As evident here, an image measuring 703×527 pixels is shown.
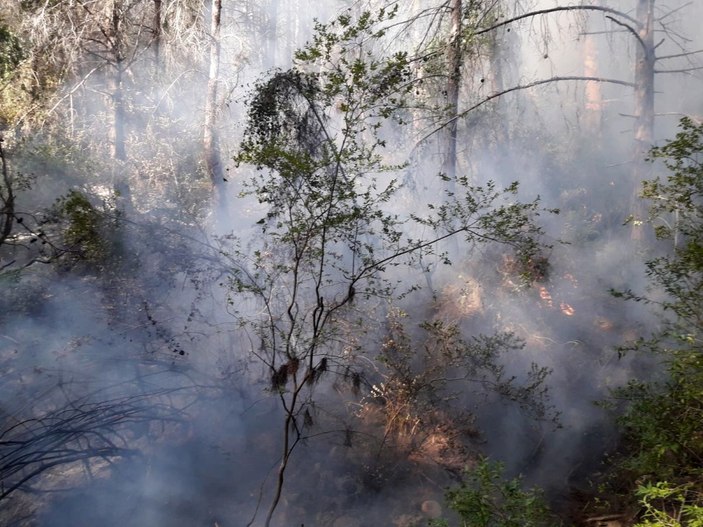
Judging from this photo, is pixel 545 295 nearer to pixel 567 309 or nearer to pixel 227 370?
pixel 567 309

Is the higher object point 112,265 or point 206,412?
point 112,265

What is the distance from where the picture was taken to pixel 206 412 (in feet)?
23.2

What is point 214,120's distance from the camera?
10.8 m

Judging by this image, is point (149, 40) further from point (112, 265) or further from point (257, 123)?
point (257, 123)

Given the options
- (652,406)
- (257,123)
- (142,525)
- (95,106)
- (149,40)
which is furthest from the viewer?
(95,106)

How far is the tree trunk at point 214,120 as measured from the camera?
1037cm

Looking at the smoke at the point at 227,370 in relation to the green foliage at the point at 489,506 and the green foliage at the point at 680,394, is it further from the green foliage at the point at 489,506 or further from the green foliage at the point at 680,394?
the green foliage at the point at 489,506

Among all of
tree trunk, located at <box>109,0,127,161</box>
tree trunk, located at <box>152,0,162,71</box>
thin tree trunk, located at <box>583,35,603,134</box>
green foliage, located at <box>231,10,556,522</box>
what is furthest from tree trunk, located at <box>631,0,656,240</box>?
tree trunk, located at <box>109,0,127,161</box>

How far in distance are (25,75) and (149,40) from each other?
2830 millimetres

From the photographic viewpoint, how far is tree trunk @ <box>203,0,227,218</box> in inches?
408

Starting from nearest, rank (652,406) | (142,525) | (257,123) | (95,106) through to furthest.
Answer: (652,406) → (142,525) → (257,123) → (95,106)

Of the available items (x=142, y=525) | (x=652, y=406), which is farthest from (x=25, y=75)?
(x=652, y=406)

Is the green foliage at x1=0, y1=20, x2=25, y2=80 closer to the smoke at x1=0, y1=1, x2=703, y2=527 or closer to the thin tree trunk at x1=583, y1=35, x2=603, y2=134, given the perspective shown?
the smoke at x1=0, y1=1, x2=703, y2=527

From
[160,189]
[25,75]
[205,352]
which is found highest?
[25,75]
